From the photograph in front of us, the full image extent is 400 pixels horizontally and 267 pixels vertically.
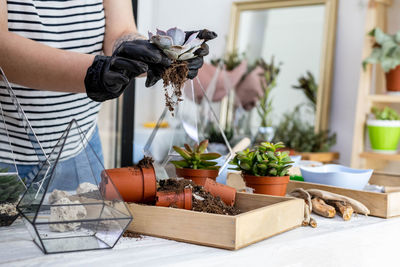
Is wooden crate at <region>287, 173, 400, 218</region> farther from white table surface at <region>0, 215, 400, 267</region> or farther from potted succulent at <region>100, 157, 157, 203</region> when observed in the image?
potted succulent at <region>100, 157, 157, 203</region>

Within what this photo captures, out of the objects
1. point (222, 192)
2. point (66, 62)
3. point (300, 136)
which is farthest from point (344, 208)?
point (300, 136)

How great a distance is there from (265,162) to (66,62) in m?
0.55

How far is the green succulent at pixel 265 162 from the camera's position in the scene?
4.06 feet

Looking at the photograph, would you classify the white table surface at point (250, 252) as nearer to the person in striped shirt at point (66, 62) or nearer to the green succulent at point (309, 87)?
the person in striped shirt at point (66, 62)

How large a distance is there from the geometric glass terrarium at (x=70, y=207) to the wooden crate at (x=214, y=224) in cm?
10

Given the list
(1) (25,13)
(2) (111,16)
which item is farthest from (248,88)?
(1) (25,13)

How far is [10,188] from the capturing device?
986 mm

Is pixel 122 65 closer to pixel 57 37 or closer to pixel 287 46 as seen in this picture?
pixel 57 37

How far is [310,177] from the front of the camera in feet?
4.83

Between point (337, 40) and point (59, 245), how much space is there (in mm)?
2828

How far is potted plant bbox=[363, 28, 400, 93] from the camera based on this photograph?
276 cm

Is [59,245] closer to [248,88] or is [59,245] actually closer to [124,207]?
[124,207]

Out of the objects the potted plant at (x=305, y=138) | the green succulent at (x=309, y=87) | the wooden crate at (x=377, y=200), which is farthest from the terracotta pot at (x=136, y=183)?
the green succulent at (x=309, y=87)

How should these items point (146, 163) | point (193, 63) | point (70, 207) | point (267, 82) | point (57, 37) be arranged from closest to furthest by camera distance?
point (70, 207) < point (146, 163) < point (193, 63) < point (57, 37) < point (267, 82)
